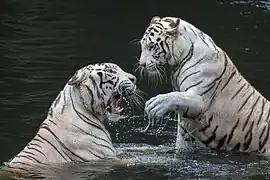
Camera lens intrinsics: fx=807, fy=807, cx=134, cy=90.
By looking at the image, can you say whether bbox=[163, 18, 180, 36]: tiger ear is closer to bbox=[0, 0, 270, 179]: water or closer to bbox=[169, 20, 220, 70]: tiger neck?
bbox=[169, 20, 220, 70]: tiger neck

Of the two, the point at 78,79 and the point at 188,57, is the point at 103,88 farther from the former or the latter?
the point at 188,57

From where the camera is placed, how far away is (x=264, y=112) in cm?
776

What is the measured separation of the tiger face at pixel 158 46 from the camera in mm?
7488

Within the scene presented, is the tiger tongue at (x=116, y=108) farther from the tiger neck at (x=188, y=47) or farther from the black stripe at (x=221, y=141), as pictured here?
the black stripe at (x=221, y=141)

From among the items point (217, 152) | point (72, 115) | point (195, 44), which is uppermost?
point (195, 44)

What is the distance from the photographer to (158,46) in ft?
24.6

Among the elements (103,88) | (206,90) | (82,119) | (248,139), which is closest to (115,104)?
(103,88)

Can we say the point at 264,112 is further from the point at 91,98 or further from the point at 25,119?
the point at 25,119

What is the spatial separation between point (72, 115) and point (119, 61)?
201 inches

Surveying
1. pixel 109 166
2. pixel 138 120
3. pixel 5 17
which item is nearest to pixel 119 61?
pixel 138 120

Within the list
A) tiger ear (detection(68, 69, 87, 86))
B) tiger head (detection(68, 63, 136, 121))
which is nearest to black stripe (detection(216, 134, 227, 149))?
tiger head (detection(68, 63, 136, 121))

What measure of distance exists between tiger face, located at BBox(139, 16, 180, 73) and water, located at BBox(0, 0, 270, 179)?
2.84ft

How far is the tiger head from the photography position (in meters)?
A: 6.71

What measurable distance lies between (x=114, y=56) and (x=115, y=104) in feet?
17.3
